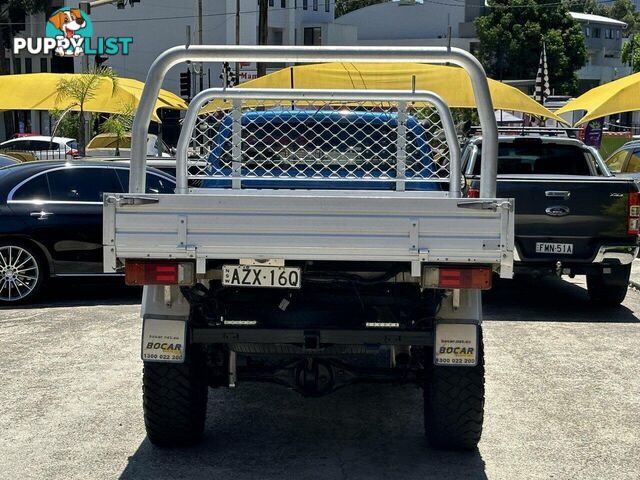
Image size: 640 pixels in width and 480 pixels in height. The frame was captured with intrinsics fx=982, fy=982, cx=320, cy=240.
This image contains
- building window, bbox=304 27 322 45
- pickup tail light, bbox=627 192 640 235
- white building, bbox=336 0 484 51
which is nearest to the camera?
pickup tail light, bbox=627 192 640 235

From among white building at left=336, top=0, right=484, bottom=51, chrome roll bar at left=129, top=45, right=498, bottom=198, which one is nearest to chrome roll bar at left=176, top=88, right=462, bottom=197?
chrome roll bar at left=129, top=45, right=498, bottom=198

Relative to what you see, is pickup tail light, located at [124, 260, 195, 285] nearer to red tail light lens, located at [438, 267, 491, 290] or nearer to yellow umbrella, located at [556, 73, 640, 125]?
red tail light lens, located at [438, 267, 491, 290]

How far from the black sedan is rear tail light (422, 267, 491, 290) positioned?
6187mm

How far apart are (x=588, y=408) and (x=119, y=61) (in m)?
48.5

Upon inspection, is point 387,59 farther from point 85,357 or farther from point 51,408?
point 85,357

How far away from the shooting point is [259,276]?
486cm

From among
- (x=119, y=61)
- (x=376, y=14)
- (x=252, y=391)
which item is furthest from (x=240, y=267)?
(x=376, y=14)

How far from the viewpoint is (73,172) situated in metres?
10.6

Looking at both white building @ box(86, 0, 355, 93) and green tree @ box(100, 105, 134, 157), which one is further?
white building @ box(86, 0, 355, 93)

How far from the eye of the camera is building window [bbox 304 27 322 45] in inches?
2473

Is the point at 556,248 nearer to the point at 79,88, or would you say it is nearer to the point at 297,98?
the point at 297,98

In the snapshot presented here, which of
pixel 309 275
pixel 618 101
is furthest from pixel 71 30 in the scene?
pixel 309 275

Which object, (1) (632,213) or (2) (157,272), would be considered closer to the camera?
(2) (157,272)

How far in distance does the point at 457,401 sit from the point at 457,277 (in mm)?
898
